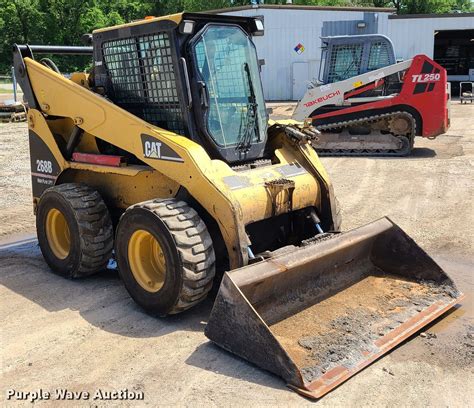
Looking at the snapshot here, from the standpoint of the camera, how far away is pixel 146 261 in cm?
460

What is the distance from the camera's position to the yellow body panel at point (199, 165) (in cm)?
423

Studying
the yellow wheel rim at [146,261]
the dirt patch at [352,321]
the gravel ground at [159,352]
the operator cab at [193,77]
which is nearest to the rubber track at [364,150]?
the gravel ground at [159,352]

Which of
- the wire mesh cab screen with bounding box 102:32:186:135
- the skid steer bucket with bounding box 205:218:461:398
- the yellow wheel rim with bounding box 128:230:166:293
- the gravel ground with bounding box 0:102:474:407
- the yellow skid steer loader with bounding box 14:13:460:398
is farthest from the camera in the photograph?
the wire mesh cab screen with bounding box 102:32:186:135

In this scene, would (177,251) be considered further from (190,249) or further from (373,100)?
(373,100)

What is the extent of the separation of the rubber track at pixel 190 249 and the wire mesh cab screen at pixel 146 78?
0.91 meters

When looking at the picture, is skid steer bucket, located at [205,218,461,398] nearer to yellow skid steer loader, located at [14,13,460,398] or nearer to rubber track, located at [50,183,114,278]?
yellow skid steer loader, located at [14,13,460,398]

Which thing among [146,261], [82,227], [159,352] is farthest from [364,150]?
[159,352]

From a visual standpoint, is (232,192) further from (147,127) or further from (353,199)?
(353,199)

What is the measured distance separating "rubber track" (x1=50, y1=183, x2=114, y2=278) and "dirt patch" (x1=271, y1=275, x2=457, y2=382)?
1.96 metres

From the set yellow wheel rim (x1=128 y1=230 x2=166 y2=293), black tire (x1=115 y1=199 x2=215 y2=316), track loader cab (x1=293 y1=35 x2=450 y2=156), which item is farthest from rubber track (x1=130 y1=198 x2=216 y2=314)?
→ track loader cab (x1=293 y1=35 x2=450 y2=156)

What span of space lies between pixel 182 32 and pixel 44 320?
8.49ft

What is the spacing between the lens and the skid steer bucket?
3541mm

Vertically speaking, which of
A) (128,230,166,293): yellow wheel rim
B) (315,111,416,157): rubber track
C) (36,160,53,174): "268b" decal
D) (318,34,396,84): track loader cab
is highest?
(318,34,396,84): track loader cab

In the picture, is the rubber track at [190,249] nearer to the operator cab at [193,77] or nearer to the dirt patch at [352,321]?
the dirt patch at [352,321]
